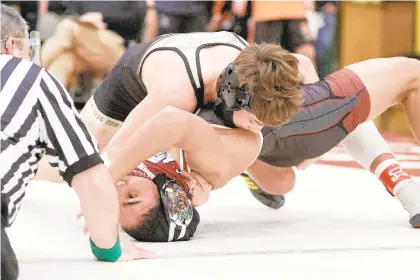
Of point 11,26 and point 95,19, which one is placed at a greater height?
point 11,26

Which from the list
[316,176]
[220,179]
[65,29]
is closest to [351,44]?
[65,29]

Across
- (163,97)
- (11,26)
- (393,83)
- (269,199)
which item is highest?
(11,26)

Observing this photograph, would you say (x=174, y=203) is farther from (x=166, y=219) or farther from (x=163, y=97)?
(x=163, y=97)

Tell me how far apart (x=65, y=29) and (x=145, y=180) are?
373 centimetres

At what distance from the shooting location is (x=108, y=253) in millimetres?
1869

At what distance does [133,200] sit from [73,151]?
2.16 feet

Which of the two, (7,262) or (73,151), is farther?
(73,151)

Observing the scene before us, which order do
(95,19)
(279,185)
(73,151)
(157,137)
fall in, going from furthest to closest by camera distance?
(95,19) < (279,185) < (157,137) < (73,151)

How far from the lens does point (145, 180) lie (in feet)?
7.60

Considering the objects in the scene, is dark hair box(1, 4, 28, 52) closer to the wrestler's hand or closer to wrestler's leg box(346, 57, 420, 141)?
wrestler's leg box(346, 57, 420, 141)

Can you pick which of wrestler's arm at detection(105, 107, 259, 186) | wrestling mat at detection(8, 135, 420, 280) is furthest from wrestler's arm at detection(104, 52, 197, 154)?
wrestling mat at detection(8, 135, 420, 280)

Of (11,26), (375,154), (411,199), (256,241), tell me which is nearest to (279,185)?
(375,154)

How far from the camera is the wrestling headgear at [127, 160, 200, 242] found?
229 centimetres

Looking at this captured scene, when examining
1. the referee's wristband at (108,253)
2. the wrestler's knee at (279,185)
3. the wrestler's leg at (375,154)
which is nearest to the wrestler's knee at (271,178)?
the wrestler's knee at (279,185)
